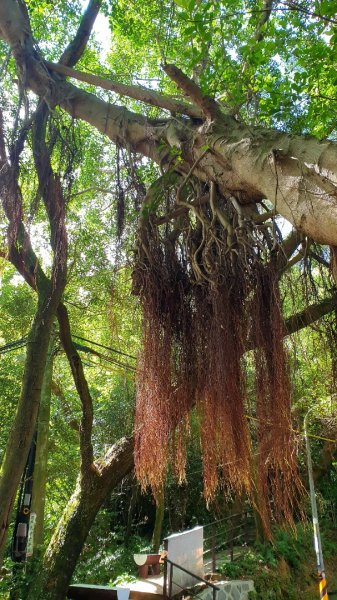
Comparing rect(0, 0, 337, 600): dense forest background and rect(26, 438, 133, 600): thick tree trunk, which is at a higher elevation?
rect(0, 0, 337, 600): dense forest background

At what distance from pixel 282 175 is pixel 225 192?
60cm

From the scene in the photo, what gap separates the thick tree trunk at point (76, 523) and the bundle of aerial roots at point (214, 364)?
3706mm

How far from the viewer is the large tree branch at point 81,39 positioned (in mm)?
4984

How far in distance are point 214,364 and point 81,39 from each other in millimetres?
4085

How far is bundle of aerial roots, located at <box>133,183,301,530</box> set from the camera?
2.39 m

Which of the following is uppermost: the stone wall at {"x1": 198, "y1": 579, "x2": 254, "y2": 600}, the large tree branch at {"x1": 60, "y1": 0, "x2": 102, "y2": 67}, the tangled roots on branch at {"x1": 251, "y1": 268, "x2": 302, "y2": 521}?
the large tree branch at {"x1": 60, "y1": 0, "x2": 102, "y2": 67}

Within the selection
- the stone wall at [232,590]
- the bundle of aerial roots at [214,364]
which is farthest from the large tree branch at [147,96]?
the stone wall at [232,590]

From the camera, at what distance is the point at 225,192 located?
2947mm

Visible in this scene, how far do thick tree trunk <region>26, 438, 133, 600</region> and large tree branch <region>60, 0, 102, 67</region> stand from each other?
4.43 meters

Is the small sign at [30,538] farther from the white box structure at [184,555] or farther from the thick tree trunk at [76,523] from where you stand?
the white box structure at [184,555]

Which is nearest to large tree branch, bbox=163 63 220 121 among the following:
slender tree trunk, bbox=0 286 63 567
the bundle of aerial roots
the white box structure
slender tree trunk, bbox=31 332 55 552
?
the bundle of aerial roots

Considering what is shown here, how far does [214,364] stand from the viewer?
8.23 feet

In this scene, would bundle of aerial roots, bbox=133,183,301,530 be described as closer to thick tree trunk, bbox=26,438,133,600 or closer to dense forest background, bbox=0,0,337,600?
dense forest background, bbox=0,0,337,600

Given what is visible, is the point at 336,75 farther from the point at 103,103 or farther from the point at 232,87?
the point at 103,103
